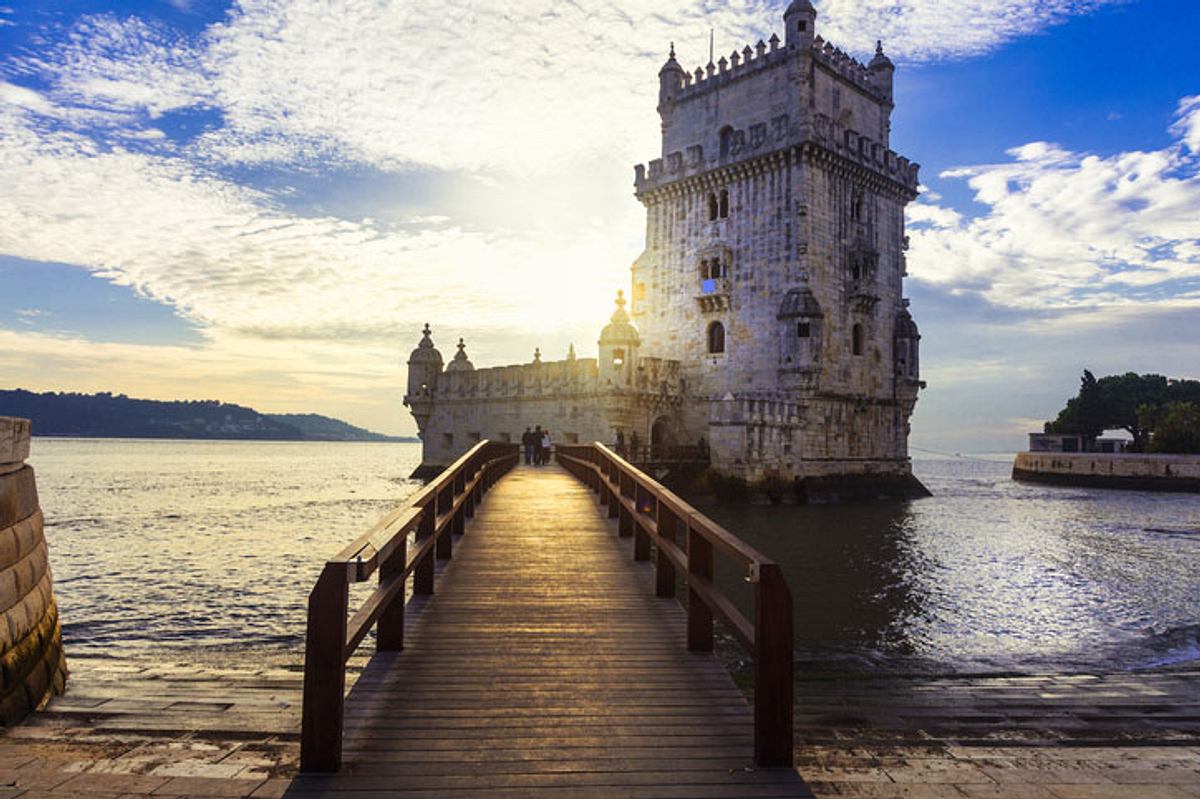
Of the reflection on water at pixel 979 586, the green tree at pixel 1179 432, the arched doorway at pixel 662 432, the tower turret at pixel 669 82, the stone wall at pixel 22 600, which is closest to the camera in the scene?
the stone wall at pixel 22 600

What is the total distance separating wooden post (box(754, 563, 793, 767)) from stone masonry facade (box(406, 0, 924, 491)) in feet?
97.5

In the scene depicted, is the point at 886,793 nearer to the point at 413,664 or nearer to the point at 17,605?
the point at 413,664

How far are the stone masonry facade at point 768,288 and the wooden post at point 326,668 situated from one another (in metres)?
30.4

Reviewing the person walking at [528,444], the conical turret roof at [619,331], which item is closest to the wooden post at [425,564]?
the person walking at [528,444]

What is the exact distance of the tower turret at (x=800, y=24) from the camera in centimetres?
3678

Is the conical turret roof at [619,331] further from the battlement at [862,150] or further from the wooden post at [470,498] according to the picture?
the wooden post at [470,498]

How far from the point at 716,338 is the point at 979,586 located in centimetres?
2335

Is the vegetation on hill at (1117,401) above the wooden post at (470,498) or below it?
above

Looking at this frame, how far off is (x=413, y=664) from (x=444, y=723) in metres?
1.21

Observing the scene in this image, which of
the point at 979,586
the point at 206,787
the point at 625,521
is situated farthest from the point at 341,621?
the point at 979,586

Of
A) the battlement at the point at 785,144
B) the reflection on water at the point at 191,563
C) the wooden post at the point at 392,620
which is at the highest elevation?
the battlement at the point at 785,144

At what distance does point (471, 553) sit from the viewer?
1058 centimetres

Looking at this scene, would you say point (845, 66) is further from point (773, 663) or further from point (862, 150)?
point (773, 663)

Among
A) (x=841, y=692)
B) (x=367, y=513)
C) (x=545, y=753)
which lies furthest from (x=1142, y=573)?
(x=367, y=513)
